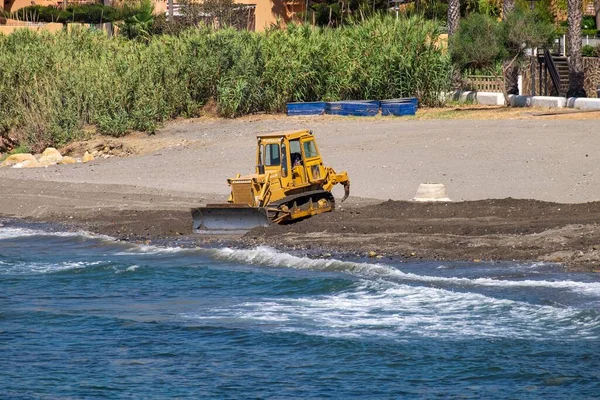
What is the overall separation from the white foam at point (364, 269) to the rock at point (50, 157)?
45.1ft

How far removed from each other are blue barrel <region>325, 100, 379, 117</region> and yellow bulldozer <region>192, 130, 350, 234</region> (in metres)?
13.8

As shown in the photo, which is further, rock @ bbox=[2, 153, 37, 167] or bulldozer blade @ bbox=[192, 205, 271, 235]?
rock @ bbox=[2, 153, 37, 167]

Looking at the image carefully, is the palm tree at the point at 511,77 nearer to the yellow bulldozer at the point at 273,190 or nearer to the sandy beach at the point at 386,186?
the sandy beach at the point at 386,186

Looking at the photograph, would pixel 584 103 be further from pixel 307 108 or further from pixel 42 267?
pixel 42 267

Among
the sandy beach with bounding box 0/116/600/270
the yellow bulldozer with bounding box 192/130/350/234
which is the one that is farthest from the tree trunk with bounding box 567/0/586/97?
the yellow bulldozer with bounding box 192/130/350/234

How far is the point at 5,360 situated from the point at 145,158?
17.2 m

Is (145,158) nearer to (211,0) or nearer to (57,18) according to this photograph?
(211,0)

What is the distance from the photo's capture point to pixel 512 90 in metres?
38.7

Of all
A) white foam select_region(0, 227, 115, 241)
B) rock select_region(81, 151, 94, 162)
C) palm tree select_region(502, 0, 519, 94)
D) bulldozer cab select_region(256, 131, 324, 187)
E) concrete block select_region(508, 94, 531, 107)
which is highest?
palm tree select_region(502, 0, 519, 94)

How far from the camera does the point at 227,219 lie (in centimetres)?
2138

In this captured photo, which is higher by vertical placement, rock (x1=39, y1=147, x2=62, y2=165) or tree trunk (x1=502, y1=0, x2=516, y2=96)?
tree trunk (x1=502, y1=0, x2=516, y2=96)

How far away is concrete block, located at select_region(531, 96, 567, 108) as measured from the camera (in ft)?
113

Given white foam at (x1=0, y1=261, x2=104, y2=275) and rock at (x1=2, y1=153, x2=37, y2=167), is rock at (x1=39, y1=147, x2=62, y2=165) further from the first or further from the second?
white foam at (x1=0, y1=261, x2=104, y2=275)

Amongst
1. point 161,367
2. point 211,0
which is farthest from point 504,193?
point 211,0
